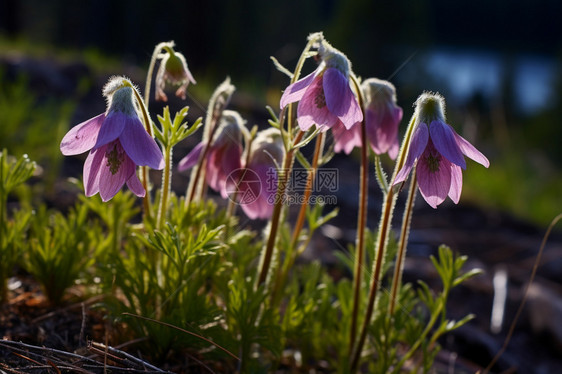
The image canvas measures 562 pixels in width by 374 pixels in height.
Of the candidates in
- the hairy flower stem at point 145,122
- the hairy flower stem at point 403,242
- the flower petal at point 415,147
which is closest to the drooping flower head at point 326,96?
the flower petal at point 415,147

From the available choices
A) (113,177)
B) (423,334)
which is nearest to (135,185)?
(113,177)

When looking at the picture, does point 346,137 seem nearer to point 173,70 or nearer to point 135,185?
point 173,70

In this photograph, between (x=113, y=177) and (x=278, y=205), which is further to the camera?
(x=278, y=205)

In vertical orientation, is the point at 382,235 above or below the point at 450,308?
above

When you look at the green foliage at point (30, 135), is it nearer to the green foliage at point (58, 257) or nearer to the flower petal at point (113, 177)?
the green foliage at point (58, 257)

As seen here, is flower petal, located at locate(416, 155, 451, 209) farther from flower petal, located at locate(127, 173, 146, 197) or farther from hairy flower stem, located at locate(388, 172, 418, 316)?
flower petal, located at locate(127, 173, 146, 197)

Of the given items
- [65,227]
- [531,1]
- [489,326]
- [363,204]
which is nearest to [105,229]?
[65,227]

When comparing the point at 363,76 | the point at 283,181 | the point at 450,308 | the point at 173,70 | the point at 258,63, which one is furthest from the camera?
the point at 258,63

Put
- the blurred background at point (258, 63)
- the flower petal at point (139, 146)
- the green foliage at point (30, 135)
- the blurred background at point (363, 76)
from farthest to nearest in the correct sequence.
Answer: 1. the blurred background at point (258, 63)
2. the green foliage at point (30, 135)
3. the blurred background at point (363, 76)
4. the flower petal at point (139, 146)
